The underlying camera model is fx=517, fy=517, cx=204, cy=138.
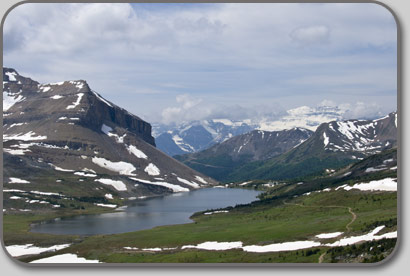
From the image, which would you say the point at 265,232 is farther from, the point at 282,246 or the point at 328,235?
the point at 282,246

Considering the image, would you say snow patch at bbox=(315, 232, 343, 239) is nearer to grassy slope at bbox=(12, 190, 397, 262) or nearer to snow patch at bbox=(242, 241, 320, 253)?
grassy slope at bbox=(12, 190, 397, 262)

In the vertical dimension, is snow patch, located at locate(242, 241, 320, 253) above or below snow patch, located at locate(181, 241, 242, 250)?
below

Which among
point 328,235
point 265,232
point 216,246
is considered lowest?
point 216,246

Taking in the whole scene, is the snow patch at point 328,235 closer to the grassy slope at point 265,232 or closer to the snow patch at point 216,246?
the grassy slope at point 265,232

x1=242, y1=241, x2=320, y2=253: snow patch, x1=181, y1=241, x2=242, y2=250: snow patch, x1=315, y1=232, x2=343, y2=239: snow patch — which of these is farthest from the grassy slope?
x1=242, y1=241, x2=320, y2=253: snow patch

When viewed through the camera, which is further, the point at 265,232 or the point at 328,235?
the point at 265,232

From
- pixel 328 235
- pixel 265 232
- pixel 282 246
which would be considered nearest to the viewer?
pixel 282 246

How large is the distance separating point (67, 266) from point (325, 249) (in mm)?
30914

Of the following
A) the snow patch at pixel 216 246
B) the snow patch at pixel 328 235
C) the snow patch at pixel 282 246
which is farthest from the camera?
the snow patch at pixel 216 246

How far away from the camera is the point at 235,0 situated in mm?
45375

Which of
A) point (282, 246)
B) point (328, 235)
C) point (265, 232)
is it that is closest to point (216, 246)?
point (282, 246)

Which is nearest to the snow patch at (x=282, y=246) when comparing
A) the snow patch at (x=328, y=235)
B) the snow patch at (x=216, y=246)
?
the snow patch at (x=216, y=246)

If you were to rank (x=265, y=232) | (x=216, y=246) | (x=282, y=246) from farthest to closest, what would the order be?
(x=265, y=232) → (x=216, y=246) → (x=282, y=246)

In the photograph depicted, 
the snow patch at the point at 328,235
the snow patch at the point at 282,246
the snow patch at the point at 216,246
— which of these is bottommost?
the snow patch at the point at 282,246
